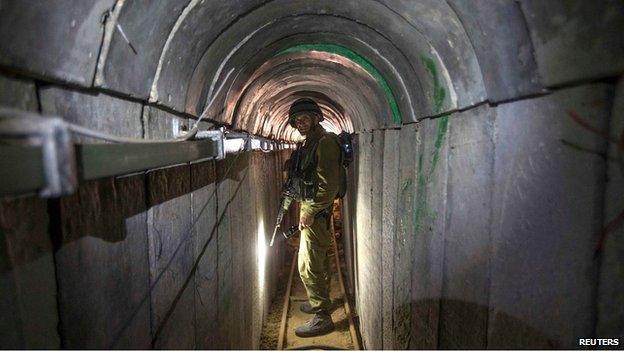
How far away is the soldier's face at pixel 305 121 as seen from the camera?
544 cm

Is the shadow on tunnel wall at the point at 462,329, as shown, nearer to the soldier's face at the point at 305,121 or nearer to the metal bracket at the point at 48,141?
the metal bracket at the point at 48,141

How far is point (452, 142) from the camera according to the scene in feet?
6.70

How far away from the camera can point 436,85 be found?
6.97ft

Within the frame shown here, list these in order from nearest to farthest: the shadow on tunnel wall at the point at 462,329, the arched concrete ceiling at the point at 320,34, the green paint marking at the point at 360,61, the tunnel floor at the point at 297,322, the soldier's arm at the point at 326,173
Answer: the arched concrete ceiling at the point at 320,34 → the shadow on tunnel wall at the point at 462,329 → the green paint marking at the point at 360,61 → the soldier's arm at the point at 326,173 → the tunnel floor at the point at 297,322

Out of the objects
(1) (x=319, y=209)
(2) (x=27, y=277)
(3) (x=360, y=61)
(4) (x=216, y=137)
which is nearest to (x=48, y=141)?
(2) (x=27, y=277)

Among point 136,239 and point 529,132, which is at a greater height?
point 529,132

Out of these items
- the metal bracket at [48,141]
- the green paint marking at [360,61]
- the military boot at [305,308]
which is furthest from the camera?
the military boot at [305,308]

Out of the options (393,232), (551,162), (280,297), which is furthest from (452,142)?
(280,297)

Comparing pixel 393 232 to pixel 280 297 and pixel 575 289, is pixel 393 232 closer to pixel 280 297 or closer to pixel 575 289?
pixel 575 289

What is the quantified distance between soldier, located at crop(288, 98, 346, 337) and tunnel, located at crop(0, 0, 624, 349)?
2117 mm

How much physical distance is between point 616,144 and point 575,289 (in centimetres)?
48

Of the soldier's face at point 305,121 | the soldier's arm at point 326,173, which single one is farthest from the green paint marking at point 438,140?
the soldier's face at point 305,121

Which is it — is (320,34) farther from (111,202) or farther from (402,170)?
(111,202)

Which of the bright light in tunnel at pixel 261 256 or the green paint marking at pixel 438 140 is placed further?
the bright light in tunnel at pixel 261 256
